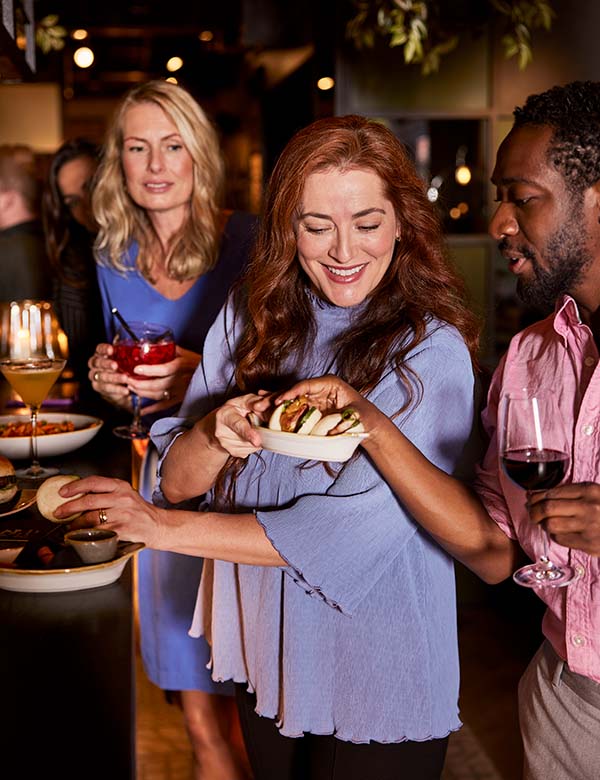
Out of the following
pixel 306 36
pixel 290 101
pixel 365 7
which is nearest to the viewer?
pixel 365 7

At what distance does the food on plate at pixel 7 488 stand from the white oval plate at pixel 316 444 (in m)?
0.66

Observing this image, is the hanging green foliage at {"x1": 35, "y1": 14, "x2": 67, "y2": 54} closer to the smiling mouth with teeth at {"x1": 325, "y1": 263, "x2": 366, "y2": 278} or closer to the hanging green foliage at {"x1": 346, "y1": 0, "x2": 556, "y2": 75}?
the hanging green foliage at {"x1": 346, "y1": 0, "x2": 556, "y2": 75}

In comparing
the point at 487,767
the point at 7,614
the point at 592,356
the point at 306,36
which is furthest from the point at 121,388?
the point at 306,36

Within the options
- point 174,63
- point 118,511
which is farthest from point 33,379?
point 174,63

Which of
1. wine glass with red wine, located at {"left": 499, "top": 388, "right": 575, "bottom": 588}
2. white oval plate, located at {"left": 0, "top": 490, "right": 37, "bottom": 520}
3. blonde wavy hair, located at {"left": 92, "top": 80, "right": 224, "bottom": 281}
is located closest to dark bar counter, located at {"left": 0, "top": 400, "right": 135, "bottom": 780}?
white oval plate, located at {"left": 0, "top": 490, "right": 37, "bottom": 520}

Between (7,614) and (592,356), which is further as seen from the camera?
(592,356)

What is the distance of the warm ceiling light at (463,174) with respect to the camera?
562cm

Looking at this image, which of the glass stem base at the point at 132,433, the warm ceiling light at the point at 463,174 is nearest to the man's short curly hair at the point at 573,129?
the glass stem base at the point at 132,433

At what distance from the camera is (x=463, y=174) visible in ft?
18.5

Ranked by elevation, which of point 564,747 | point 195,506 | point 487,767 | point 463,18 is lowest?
point 487,767

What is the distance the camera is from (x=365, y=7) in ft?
15.1

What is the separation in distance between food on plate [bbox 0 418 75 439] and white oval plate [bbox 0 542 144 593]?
0.88 metres

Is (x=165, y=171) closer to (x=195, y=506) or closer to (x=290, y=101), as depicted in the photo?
(x=195, y=506)

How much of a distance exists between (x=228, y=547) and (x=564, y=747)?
0.65 metres
